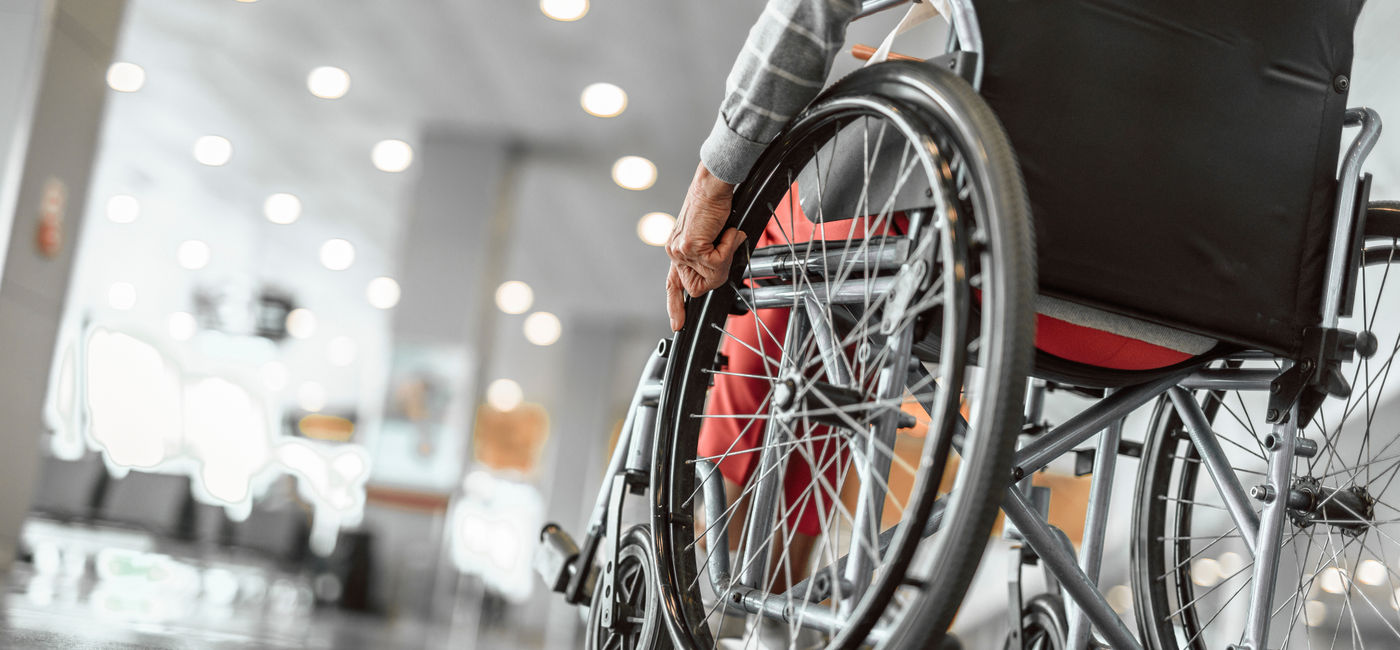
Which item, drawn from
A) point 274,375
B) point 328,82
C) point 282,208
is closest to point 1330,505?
point 328,82

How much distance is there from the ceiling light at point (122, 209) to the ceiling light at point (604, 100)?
5064mm

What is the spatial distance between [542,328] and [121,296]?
5.27 m

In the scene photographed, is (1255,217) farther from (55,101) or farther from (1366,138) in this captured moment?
(55,101)

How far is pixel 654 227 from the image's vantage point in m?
6.08

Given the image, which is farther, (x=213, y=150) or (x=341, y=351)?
(x=341, y=351)

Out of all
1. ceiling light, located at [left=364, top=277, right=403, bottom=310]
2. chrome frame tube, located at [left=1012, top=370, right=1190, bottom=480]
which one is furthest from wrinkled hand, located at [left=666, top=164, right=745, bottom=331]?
ceiling light, located at [left=364, top=277, right=403, bottom=310]

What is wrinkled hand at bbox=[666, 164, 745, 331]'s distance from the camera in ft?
2.85

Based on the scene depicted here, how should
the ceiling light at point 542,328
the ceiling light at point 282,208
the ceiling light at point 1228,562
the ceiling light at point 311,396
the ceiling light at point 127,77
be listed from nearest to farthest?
the ceiling light at point 1228,562 < the ceiling light at point 127,77 < the ceiling light at point 282,208 < the ceiling light at point 542,328 < the ceiling light at point 311,396

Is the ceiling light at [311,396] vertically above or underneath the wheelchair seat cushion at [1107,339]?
above

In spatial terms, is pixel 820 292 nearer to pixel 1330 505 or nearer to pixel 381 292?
pixel 1330 505

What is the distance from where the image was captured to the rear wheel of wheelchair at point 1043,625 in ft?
3.61

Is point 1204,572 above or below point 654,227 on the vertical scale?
below

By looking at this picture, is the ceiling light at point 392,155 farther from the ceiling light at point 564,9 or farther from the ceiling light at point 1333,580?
the ceiling light at point 1333,580

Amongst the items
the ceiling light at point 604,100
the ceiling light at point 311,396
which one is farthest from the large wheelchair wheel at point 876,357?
the ceiling light at point 311,396
